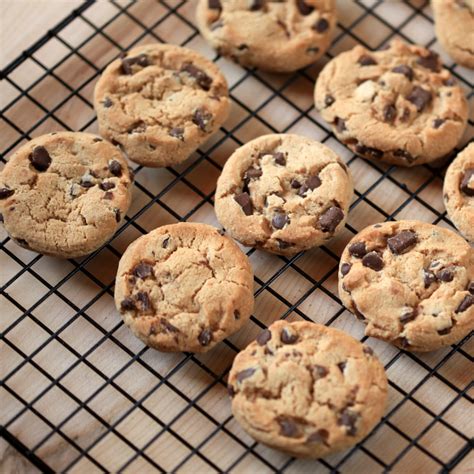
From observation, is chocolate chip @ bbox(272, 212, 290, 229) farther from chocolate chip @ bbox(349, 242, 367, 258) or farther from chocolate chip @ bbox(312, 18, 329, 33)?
chocolate chip @ bbox(312, 18, 329, 33)

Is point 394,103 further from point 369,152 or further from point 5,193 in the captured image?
point 5,193

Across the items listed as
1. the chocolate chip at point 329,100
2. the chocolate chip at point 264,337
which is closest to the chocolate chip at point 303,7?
the chocolate chip at point 329,100

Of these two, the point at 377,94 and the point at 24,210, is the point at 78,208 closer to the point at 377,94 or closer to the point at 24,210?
the point at 24,210

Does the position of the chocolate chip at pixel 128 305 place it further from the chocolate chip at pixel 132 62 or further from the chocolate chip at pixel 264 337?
the chocolate chip at pixel 132 62

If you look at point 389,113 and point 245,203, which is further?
point 389,113

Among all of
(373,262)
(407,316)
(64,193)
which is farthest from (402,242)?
(64,193)

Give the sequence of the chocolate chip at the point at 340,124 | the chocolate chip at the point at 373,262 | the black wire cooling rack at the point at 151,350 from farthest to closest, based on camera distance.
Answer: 1. the chocolate chip at the point at 340,124
2. the chocolate chip at the point at 373,262
3. the black wire cooling rack at the point at 151,350
